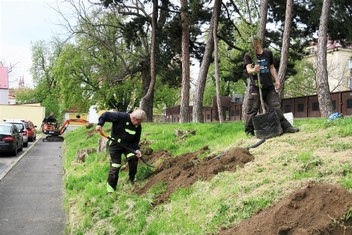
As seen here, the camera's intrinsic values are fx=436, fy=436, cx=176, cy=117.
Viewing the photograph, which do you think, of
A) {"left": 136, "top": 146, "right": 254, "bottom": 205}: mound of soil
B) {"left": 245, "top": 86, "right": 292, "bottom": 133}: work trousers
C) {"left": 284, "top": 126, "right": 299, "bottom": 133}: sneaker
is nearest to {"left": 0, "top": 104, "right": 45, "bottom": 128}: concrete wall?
{"left": 136, "top": 146, "right": 254, "bottom": 205}: mound of soil

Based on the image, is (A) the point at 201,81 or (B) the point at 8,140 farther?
(B) the point at 8,140

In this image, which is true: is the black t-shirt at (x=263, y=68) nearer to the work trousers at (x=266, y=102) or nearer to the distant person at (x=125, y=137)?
the work trousers at (x=266, y=102)

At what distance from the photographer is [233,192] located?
5.52m

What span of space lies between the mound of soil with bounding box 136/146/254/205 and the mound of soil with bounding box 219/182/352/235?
1.97 metres

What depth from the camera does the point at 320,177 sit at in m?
5.12

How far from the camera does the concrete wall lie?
58.5m

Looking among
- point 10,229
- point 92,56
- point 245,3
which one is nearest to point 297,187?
point 10,229

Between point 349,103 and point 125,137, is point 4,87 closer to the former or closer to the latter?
point 349,103

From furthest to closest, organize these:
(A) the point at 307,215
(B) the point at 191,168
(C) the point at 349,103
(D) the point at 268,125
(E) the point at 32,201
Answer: (C) the point at 349,103
(E) the point at 32,201
(D) the point at 268,125
(B) the point at 191,168
(A) the point at 307,215

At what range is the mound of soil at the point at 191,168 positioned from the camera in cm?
672

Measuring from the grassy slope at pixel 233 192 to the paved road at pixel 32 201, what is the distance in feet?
1.68

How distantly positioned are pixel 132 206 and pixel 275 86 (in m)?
3.95

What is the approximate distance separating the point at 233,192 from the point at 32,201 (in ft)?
21.7

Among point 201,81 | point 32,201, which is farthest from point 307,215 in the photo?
point 201,81
